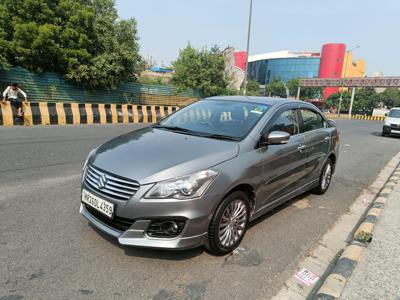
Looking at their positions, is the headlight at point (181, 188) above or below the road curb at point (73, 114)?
above

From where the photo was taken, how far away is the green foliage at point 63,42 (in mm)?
14352

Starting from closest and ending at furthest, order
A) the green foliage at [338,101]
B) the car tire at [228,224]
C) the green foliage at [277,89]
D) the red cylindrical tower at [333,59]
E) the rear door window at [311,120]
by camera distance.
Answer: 1. the car tire at [228,224]
2. the rear door window at [311,120]
3. the green foliage at [338,101]
4. the green foliage at [277,89]
5. the red cylindrical tower at [333,59]

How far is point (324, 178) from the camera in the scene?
521 cm

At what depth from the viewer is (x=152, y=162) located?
2730 mm

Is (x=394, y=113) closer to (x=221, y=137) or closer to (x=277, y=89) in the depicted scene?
(x=221, y=137)

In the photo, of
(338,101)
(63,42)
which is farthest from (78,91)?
(338,101)

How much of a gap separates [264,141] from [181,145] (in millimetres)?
965

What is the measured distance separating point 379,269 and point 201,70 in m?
22.2

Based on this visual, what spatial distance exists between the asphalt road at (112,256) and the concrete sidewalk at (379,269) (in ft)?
1.82

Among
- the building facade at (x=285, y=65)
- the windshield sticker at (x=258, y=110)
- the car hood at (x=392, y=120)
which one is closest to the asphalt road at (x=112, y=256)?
the windshield sticker at (x=258, y=110)

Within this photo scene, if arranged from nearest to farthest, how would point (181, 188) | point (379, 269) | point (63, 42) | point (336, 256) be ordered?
1. point (181, 188)
2. point (379, 269)
3. point (336, 256)
4. point (63, 42)

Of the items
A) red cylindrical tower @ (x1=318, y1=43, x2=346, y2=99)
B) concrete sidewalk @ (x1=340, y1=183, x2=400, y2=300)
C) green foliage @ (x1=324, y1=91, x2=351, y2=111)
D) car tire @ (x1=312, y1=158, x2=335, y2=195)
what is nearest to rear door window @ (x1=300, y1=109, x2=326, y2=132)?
car tire @ (x1=312, y1=158, x2=335, y2=195)

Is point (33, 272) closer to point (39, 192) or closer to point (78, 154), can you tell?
point (39, 192)

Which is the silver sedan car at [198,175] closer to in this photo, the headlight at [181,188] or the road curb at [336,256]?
the headlight at [181,188]
